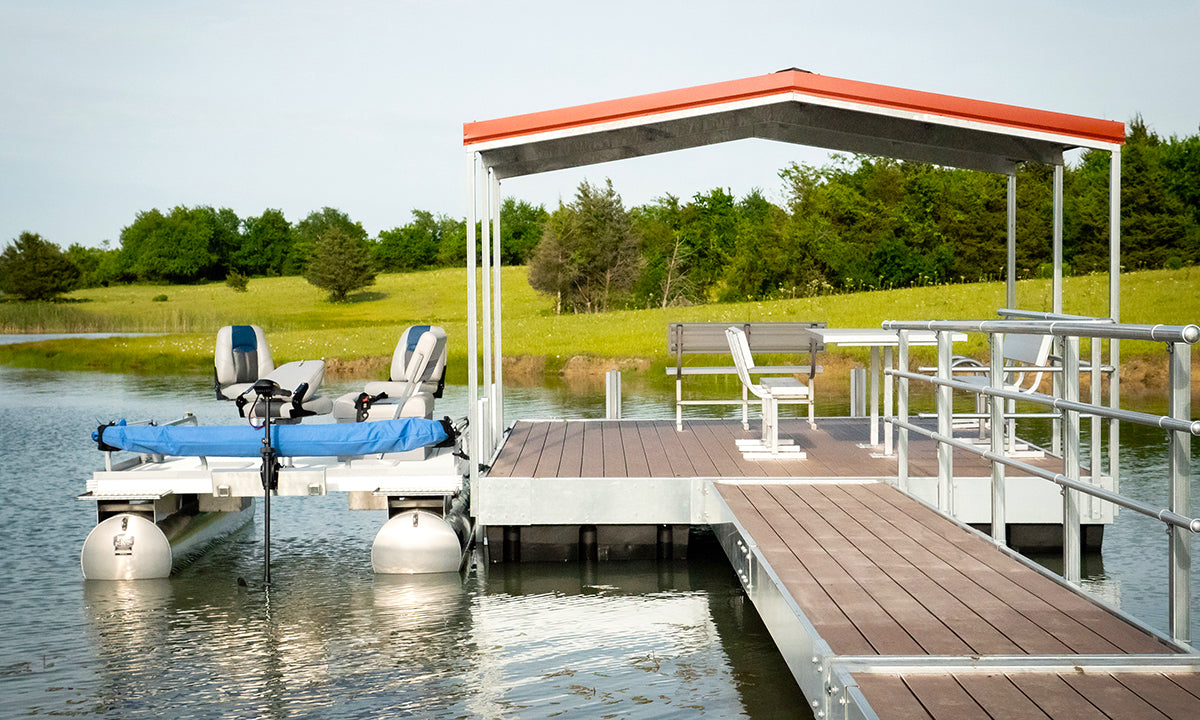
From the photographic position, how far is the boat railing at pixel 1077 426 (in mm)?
3820

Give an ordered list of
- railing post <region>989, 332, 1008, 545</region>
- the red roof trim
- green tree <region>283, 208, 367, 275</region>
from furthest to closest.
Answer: green tree <region>283, 208, 367, 275</region> → the red roof trim → railing post <region>989, 332, 1008, 545</region>

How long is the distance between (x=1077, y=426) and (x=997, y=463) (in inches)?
34.3

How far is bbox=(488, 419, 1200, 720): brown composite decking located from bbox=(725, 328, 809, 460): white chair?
7.0 inches

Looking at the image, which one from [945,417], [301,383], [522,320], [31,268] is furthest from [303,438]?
[31,268]

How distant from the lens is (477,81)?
4738cm

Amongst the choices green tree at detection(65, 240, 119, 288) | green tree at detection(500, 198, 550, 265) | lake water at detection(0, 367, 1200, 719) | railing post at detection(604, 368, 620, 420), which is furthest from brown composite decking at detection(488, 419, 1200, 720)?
green tree at detection(65, 240, 119, 288)

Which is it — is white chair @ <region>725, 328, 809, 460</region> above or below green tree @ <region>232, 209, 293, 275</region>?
below

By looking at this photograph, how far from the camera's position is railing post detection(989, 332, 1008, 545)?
5582 mm

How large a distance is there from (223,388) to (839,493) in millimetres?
5553

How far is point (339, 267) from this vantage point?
2013 inches

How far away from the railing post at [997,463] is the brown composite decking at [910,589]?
12 centimetres

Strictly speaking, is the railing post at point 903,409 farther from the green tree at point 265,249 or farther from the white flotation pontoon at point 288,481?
the green tree at point 265,249

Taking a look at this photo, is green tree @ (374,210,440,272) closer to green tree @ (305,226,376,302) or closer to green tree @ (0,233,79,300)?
green tree @ (305,226,376,302)

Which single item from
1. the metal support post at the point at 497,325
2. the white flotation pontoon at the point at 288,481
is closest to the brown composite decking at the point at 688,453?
the metal support post at the point at 497,325
